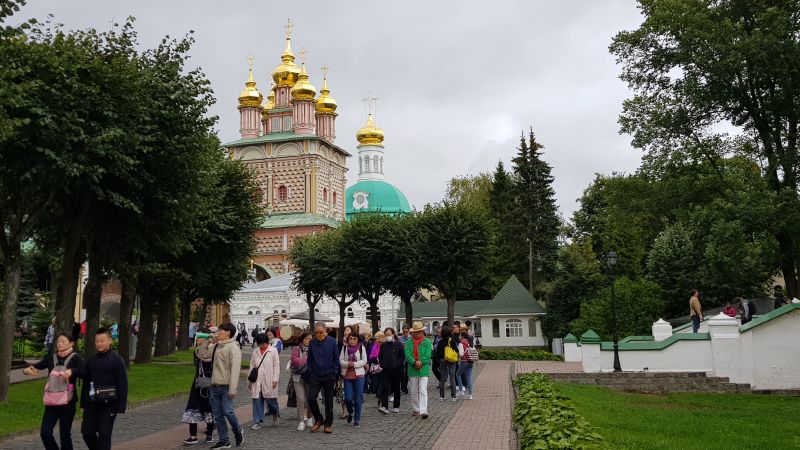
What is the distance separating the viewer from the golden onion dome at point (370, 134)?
111 meters

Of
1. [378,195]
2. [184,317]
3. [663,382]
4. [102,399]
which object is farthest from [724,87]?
[378,195]

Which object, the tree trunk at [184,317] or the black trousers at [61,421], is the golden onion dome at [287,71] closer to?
the tree trunk at [184,317]

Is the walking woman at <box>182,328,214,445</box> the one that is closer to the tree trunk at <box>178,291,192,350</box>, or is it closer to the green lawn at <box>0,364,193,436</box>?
the green lawn at <box>0,364,193,436</box>

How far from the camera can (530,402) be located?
47.6ft

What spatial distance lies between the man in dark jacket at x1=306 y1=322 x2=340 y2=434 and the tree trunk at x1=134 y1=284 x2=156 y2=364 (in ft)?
→ 60.4

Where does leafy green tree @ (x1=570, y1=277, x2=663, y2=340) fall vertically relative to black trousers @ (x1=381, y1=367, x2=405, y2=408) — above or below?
above

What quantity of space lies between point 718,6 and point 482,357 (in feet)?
71.5

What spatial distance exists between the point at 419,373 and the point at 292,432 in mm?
3056

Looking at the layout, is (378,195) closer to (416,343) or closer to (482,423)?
(416,343)

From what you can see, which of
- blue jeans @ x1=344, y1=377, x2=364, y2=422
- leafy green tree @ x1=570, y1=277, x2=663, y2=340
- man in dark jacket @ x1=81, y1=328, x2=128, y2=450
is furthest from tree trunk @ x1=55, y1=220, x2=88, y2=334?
leafy green tree @ x1=570, y1=277, x2=663, y2=340

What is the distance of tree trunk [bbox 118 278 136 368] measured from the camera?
1033 inches

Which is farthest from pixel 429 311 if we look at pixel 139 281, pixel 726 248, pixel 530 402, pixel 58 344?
pixel 58 344

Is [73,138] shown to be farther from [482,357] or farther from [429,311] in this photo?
[429,311]

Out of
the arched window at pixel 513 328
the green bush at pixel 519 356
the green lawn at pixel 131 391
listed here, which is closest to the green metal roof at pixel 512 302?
the arched window at pixel 513 328
